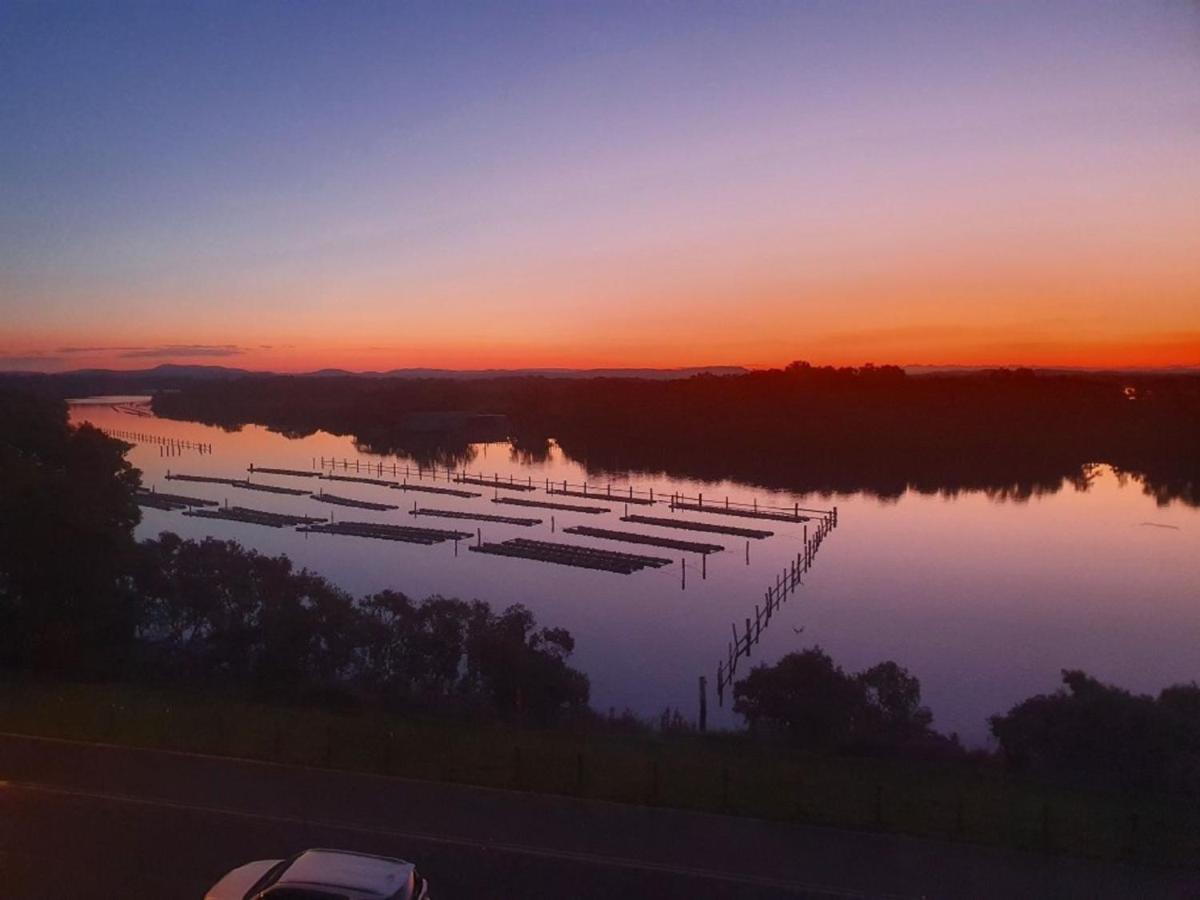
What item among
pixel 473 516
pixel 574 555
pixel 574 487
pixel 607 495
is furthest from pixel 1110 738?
pixel 574 487

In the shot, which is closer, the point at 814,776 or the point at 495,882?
the point at 495,882

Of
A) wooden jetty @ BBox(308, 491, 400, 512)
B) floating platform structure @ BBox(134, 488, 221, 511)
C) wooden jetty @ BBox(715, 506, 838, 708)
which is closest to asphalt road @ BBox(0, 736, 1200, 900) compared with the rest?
wooden jetty @ BBox(715, 506, 838, 708)

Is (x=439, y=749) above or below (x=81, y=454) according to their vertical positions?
below

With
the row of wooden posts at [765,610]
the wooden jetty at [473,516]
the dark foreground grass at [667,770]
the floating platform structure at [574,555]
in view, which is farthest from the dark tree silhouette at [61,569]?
the wooden jetty at [473,516]

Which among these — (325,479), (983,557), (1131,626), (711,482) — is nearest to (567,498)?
(711,482)

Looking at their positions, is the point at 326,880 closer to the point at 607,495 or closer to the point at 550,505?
the point at 550,505

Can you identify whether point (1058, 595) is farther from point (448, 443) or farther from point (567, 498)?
point (448, 443)

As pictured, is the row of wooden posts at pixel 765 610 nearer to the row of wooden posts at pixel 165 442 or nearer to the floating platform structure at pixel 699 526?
the floating platform structure at pixel 699 526
